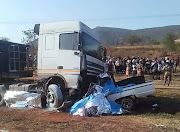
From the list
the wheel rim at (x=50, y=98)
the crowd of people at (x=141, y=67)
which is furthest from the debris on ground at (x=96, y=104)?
the crowd of people at (x=141, y=67)

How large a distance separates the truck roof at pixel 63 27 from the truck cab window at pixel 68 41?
178 millimetres

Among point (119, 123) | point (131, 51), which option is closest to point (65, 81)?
point (119, 123)

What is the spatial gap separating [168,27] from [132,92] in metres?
140

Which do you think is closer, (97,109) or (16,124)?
(16,124)

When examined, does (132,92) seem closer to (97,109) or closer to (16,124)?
(97,109)

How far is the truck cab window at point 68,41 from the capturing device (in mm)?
11254

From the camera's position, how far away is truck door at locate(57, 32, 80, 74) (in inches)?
440

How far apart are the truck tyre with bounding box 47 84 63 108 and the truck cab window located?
56.8 inches

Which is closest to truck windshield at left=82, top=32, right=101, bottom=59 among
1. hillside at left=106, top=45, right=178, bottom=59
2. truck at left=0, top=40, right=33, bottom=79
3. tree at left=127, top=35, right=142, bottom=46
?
truck at left=0, top=40, right=33, bottom=79

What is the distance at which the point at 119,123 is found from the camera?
8.97 metres

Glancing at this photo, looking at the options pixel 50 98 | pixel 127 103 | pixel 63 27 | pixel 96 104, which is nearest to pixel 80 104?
pixel 96 104

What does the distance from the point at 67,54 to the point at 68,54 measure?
1.7 inches

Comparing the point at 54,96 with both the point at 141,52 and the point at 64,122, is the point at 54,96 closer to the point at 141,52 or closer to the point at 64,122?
the point at 64,122

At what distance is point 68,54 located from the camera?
37.2 feet
